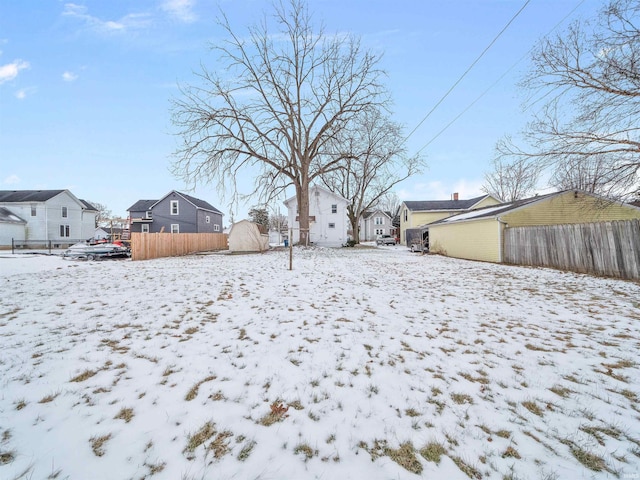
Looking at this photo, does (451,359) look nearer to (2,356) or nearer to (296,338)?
(296,338)

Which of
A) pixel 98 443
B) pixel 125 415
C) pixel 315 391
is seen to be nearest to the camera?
pixel 98 443

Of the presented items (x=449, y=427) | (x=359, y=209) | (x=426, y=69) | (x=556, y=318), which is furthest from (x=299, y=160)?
(x=449, y=427)

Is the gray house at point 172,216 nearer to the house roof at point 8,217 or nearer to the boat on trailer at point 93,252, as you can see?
the house roof at point 8,217

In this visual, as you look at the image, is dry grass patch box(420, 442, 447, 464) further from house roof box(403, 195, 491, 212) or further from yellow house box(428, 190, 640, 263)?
house roof box(403, 195, 491, 212)

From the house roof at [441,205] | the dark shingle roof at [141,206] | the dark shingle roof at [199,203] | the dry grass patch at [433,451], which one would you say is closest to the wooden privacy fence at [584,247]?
the dry grass patch at [433,451]

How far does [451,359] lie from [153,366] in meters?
3.27

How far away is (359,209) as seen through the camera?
33.0m

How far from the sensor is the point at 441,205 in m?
32.2

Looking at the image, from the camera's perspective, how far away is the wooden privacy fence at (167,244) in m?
15.2

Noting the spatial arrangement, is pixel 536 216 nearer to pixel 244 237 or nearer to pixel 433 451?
pixel 433 451

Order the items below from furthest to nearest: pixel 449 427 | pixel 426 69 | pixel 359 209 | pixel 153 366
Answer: pixel 359 209 < pixel 426 69 < pixel 153 366 < pixel 449 427

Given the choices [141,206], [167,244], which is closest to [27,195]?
[141,206]

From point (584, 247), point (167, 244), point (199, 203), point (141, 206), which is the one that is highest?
point (199, 203)

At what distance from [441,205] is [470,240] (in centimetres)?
1783
